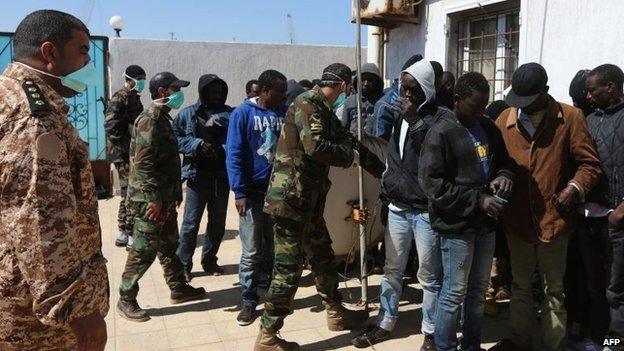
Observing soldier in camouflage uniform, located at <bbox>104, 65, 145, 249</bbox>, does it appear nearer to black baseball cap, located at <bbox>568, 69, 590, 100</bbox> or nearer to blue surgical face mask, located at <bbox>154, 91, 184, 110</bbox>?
blue surgical face mask, located at <bbox>154, 91, 184, 110</bbox>

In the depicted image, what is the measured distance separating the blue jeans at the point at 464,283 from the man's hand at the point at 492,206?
198 mm

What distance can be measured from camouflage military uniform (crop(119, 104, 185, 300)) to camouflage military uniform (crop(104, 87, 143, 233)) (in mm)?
1732

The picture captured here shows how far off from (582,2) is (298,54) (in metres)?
6.98

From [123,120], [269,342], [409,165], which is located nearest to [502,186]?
[409,165]

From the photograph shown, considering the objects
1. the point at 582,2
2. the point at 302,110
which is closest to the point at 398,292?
the point at 302,110

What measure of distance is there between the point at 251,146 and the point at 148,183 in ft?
2.77

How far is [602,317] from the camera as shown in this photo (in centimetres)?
343

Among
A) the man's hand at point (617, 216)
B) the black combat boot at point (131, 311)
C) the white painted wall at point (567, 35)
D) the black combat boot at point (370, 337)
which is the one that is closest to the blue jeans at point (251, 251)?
the black combat boot at point (131, 311)

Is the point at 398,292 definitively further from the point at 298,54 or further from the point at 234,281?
the point at 298,54

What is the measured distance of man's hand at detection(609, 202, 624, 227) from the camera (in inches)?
125

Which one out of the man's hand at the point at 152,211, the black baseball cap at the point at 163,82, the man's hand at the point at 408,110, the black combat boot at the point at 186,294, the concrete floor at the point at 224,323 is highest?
the black baseball cap at the point at 163,82

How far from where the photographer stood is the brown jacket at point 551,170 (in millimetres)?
3104

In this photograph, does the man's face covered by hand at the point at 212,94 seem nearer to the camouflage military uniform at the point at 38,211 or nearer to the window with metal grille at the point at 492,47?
the window with metal grille at the point at 492,47

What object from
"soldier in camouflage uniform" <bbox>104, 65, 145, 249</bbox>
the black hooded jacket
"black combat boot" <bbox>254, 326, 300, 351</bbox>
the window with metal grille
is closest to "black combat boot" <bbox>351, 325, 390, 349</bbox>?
"black combat boot" <bbox>254, 326, 300, 351</bbox>
